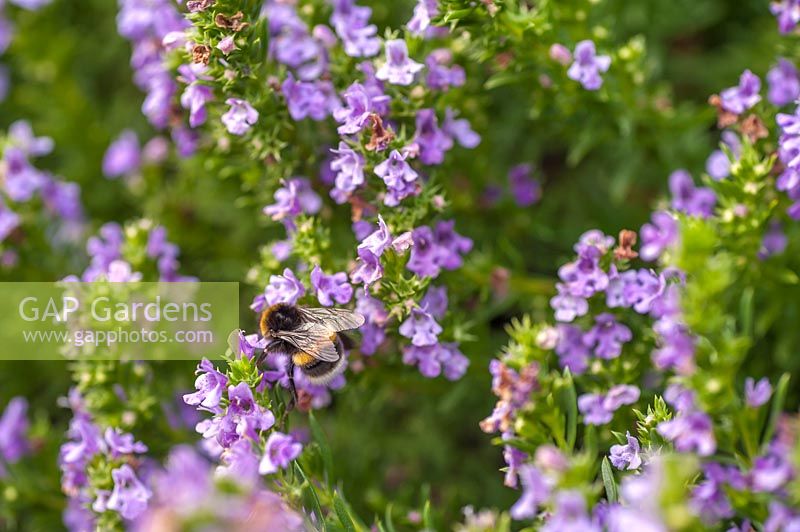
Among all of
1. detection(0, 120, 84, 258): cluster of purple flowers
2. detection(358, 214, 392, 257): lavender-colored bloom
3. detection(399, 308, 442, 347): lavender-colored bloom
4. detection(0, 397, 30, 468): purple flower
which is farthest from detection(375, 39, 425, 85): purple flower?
detection(0, 397, 30, 468): purple flower

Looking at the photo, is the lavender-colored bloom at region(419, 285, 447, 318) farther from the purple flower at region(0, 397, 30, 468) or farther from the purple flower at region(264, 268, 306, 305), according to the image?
the purple flower at region(0, 397, 30, 468)

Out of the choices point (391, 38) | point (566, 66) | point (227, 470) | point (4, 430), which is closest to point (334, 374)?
point (227, 470)

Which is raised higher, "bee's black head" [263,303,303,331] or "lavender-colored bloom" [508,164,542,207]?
"bee's black head" [263,303,303,331]

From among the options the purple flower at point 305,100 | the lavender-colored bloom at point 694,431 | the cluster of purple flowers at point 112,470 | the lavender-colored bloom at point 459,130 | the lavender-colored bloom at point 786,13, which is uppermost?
the lavender-colored bloom at point 786,13

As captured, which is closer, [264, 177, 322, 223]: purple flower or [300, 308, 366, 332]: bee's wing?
[300, 308, 366, 332]: bee's wing

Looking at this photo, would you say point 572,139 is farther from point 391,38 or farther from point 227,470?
point 227,470

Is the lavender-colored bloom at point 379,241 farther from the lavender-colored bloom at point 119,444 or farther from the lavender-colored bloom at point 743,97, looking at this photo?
the lavender-colored bloom at point 743,97

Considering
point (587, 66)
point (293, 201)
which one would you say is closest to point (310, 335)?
point (293, 201)

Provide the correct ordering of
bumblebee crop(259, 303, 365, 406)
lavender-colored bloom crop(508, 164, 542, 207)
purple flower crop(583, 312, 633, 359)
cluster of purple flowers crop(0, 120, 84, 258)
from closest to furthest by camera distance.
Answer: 1. bumblebee crop(259, 303, 365, 406)
2. purple flower crop(583, 312, 633, 359)
3. cluster of purple flowers crop(0, 120, 84, 258)
4. lavender-colored bloom crop(508, 164, 542, 207)

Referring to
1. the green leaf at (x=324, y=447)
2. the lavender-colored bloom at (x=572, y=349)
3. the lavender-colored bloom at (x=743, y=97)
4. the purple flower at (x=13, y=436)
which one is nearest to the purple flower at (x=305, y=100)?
the green leaf at (x=324, y=447)
